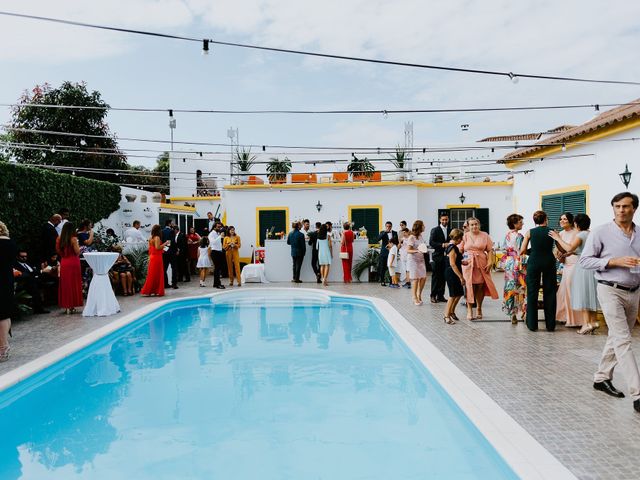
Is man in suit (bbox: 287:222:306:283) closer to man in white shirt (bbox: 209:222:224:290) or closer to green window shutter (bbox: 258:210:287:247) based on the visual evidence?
man in white shirt (bbox: 209:222:224:290)

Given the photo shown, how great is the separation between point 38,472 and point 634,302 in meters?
4.68

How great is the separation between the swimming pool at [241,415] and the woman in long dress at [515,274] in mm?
1795

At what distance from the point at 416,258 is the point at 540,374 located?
185 inches

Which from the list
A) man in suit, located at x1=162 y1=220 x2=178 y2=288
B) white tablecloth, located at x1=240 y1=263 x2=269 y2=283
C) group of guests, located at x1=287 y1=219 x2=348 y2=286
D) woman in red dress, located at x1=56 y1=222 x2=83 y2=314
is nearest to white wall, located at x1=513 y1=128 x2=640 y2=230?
group of guests, located at x1=287 y1=219 x2=348 y2=286

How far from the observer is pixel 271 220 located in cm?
1875

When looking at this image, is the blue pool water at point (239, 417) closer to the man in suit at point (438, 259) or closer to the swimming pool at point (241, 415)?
the swimming pool at point (241, 415)

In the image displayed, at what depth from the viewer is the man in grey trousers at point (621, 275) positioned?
12.4ft

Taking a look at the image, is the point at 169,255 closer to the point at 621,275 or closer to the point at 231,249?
the point at 231,249

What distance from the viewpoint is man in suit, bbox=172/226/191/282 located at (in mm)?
13238

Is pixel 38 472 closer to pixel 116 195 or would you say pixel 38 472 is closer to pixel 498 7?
pixel 498 7

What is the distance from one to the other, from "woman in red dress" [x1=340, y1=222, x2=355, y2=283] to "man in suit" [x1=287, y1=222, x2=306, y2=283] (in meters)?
1.12

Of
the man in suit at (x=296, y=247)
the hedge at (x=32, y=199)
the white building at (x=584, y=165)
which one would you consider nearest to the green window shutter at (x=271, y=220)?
the man in suit at (x=296, y=247)

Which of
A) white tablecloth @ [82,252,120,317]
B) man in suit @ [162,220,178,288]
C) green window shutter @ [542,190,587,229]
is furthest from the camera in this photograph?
man in suit @ [162,220,178,288]

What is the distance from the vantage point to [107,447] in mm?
3889
